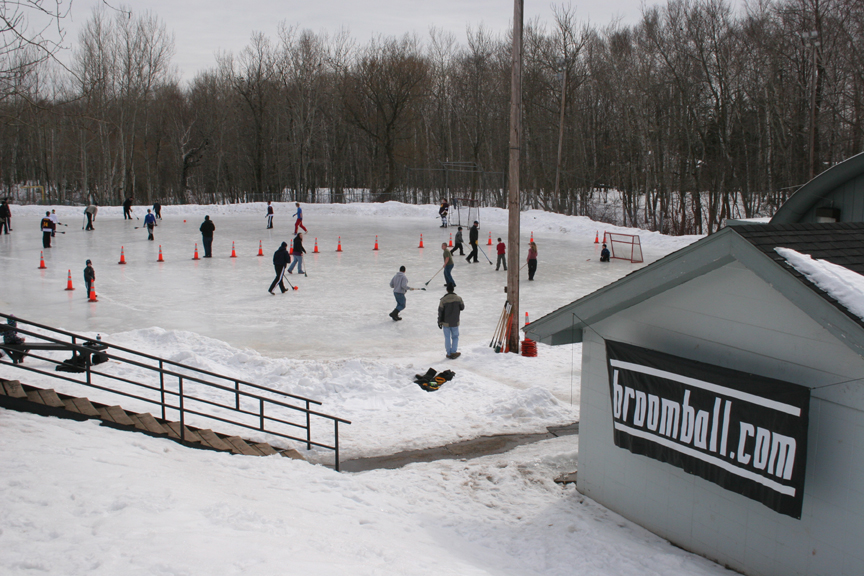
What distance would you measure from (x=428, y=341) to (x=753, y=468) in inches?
397

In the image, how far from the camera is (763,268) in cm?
530

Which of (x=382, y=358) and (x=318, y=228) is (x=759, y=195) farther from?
(x=382, y=358)

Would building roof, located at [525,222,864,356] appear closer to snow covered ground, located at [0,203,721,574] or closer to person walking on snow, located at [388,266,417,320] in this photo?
snow covered ground, located at [0,203,721,574]

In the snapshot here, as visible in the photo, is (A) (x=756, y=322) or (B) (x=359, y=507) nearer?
(A) (x=756, y=322)

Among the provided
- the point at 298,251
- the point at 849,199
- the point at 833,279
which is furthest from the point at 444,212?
the point at 833,279

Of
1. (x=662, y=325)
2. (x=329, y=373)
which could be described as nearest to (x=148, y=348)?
(x=329, y=373)

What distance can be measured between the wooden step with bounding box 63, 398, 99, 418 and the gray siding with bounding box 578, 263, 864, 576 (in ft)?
18.4

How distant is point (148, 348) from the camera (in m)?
12.4

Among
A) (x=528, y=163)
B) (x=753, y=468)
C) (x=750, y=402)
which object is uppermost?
(x=528, y=163)

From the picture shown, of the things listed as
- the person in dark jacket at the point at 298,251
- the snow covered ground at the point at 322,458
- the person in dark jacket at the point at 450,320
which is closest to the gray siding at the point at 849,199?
the snow covered ground at the point at 322,458

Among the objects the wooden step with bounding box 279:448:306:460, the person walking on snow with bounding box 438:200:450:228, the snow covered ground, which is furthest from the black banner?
the person walking on snow with bounding box 438:200:450:228

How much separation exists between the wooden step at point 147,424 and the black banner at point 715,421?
201 inches

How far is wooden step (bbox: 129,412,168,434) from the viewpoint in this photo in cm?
718

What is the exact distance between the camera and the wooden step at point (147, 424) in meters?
7.18
